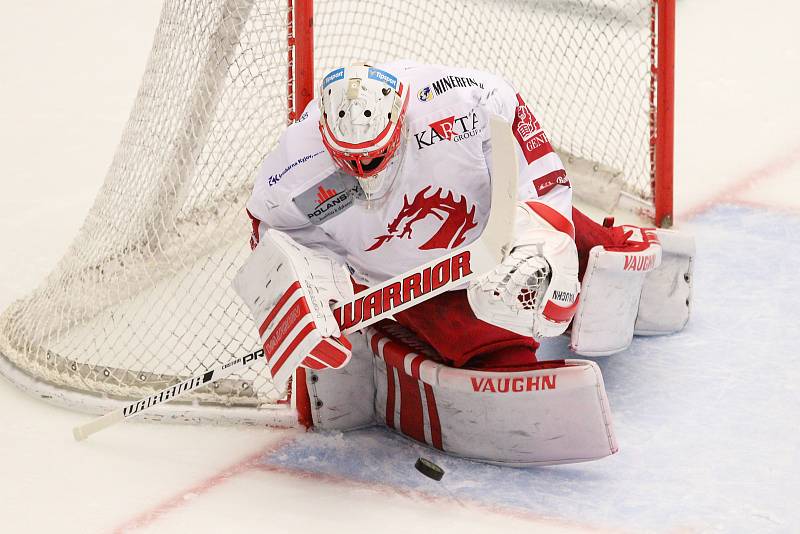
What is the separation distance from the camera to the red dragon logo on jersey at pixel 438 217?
3.32 metres

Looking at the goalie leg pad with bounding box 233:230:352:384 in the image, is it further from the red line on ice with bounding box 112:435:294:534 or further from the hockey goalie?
the red line on ice with bounding box 112:435:294:534

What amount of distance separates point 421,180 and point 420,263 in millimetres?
211

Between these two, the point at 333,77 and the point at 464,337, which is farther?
the point at 464,337

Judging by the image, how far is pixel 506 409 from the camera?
10.9 ft

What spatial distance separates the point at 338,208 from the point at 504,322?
51 centimetres

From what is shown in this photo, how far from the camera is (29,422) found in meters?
3.68

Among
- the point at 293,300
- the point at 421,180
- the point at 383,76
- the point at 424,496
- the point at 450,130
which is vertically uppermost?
the point at 383,76

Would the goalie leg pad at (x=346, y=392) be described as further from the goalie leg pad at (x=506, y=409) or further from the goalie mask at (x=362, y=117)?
the goalie mask at (x=362, y=117)

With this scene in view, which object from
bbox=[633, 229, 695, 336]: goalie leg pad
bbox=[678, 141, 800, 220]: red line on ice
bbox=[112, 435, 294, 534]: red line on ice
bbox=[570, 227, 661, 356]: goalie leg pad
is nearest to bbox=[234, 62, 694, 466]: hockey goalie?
bbox=[112, 435, 294, 534]: red line on ice

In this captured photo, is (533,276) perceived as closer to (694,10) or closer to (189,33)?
(189,33)

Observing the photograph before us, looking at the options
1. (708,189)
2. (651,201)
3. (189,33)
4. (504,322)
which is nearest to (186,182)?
(189,33)

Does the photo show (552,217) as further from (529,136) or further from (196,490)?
(196,490)

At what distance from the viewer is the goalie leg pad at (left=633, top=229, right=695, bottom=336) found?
12.9ft

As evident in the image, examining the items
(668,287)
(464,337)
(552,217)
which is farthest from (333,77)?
(668,287)
